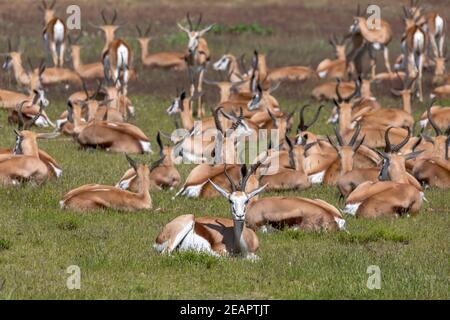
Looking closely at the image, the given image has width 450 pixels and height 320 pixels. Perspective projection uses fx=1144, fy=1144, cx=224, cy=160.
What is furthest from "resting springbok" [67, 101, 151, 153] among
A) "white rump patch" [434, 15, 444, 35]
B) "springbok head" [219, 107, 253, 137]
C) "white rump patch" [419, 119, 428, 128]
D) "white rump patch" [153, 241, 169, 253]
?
"white rump patch" [434, 15, 444, 35]

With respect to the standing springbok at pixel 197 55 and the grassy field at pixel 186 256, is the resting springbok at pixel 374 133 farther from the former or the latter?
the standing springbok at pixel 197 55

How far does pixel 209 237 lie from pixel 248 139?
686 cm

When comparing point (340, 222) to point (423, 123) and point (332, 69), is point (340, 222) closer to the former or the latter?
point (423, 123)

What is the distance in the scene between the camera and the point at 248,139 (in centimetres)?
1550

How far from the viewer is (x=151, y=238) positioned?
9312 mm

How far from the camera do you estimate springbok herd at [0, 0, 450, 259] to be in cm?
966

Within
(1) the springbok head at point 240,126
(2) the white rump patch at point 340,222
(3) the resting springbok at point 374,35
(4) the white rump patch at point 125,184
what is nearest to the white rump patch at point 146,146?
(1) the springbok head at point 240,126

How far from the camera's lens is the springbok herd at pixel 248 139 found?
380 inches

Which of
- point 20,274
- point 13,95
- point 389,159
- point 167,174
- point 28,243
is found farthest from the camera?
point 13,95

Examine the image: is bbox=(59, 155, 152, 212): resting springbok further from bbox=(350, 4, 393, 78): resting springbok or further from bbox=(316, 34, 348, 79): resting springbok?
bbox=(350, 4, 393, 78): resting springbok

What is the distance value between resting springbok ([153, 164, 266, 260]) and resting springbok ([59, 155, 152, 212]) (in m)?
1.57
